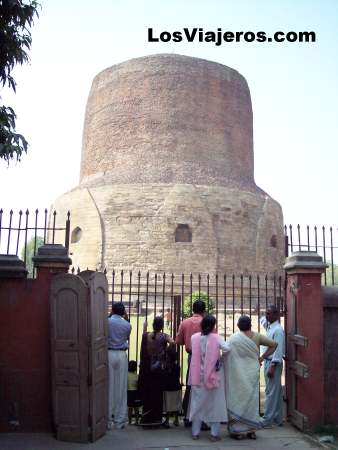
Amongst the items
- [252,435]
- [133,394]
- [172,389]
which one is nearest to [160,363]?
[172,389]

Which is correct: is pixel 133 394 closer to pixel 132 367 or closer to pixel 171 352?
pixel 132 367

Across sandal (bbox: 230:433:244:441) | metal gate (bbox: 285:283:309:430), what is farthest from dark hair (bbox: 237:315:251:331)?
sandal (bbox: 230:433:244:441)

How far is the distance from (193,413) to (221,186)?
14.6 metres

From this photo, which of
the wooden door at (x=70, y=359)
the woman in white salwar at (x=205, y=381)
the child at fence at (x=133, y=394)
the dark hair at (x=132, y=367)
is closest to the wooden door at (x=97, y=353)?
the wooden door at (x=70, y=359)

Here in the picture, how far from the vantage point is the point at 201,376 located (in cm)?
517

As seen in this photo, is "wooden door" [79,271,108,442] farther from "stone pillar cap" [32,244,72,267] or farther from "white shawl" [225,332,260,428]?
"white shawl" [225,332,260,428]

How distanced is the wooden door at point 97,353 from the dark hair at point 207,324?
3.58ft

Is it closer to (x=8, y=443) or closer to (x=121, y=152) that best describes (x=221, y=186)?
(x=121, y=152)

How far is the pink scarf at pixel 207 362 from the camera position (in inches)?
200

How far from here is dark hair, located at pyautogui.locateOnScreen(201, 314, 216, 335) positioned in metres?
5.16

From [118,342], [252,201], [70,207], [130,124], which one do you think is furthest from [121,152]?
[118,342]

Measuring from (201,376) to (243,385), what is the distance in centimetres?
46

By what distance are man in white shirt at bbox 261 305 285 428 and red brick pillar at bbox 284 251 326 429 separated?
0.18m

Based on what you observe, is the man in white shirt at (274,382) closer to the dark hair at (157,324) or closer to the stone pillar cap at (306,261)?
the stone pillar cap at (306,261)
